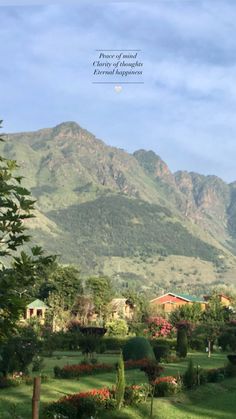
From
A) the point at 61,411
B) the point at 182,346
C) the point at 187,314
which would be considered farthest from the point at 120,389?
the point at 187,314

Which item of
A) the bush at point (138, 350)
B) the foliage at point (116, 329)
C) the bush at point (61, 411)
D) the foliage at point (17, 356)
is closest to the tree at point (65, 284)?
the foliage at point (116, 329)

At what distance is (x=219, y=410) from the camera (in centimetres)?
2078

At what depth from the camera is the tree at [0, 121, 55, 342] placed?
702 cm

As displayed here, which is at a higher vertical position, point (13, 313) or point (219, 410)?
point (13, 313)

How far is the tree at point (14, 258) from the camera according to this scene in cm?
702

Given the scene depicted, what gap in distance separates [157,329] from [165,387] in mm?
37949

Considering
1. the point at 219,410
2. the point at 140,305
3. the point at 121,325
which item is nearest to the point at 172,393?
the point at 219,410

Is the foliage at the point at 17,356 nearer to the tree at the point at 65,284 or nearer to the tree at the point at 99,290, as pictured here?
the tree at the point at 65,284

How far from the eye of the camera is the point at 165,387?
73.3ft

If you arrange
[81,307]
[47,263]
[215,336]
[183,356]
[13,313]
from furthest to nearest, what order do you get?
[81,307] < [215,336] < [183,356] < [47,263] < [13,313]

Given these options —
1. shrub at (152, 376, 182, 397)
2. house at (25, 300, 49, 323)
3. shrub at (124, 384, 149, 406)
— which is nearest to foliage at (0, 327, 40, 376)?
shrub at (152, 376, 182, 397)

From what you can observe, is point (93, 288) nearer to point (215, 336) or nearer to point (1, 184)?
point (215, 336)

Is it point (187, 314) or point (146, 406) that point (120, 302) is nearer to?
point (187, 314)

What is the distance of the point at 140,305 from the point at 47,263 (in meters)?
72.8
